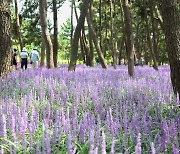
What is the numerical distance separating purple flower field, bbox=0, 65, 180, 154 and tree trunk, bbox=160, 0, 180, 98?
444 millimetres

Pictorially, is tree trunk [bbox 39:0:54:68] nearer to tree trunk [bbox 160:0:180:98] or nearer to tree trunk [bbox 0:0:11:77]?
tree trunk [bbox 0:0:11:77]

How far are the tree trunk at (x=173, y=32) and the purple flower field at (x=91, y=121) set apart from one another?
0.44 metres

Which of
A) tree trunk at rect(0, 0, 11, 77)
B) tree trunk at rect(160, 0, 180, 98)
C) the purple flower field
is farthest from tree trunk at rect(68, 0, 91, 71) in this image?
tree trunk at rect(160, 0, 180, 98)

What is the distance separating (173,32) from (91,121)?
108 inches

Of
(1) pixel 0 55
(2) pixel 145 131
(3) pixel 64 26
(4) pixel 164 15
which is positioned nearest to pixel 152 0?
(1) pixel 0 55

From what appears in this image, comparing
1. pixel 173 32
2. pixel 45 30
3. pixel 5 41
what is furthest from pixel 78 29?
pixel 173 32

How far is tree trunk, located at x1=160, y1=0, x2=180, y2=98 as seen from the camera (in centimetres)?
564

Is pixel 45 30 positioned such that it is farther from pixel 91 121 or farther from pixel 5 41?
pixel 91 121

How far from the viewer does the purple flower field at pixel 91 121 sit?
3.28 meters

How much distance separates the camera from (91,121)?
3740 mm

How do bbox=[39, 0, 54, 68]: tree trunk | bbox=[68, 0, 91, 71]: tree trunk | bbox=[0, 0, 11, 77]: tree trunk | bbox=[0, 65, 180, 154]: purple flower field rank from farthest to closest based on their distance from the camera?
bbox=[39, 0, 54, 68]: tree trunk, bbox=[68, 0, 91, 71]: tree trunk, bbox=[0, 0, 11, 77]: tree trunk, bbox=[0, 65, 180, 154]: purple flower field

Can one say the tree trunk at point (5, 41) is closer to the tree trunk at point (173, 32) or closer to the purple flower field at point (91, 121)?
the purple flower field at point (91, 121)

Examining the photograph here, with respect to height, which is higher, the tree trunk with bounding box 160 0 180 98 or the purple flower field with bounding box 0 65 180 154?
the tree trunk with bounding box 160 0 180 98

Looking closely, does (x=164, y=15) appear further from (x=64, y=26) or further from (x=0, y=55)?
(x=64, y=26)
